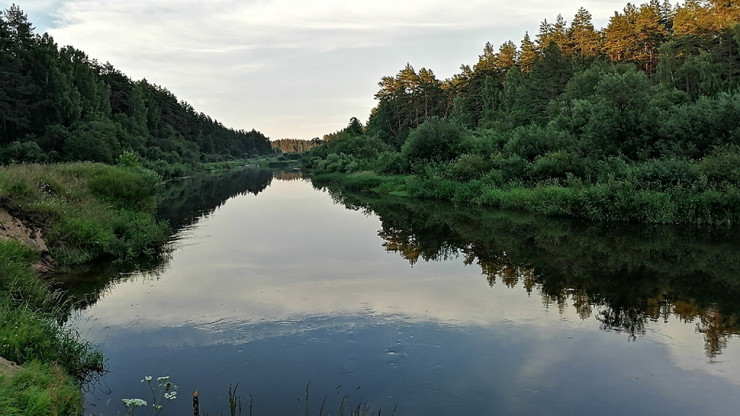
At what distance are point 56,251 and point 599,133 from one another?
31552 millimetres

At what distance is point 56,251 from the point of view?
16.2 metres

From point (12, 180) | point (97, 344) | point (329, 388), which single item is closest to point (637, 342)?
point (329, 388)

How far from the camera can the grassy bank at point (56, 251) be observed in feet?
23.2

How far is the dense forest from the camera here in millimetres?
25812

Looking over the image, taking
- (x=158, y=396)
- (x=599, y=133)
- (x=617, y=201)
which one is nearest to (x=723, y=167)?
(x=617, y=201)

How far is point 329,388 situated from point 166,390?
111 inches

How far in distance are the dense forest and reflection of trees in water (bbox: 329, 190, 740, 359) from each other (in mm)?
2734

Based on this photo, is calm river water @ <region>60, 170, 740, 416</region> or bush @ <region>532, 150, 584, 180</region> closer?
calm river water @ <region>60, 170, 740, 416</region>

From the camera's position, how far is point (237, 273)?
16797mm

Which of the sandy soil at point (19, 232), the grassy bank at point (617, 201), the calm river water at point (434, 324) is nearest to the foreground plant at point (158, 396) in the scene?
the calm river water at point (434, 324)

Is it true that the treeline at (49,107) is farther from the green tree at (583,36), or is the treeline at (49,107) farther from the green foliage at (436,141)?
the green tree at (583,36)

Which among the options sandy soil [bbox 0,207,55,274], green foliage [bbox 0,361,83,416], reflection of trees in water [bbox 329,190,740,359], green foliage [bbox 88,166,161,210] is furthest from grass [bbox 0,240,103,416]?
green foliage [bbox 88,166,161,210]

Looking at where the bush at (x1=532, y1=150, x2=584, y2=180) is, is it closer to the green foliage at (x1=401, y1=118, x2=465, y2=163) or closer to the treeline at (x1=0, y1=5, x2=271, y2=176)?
the green foliage at (x1=401, y1=118, x2=465, y2=163)

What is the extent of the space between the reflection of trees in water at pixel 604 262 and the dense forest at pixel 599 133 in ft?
8.97
